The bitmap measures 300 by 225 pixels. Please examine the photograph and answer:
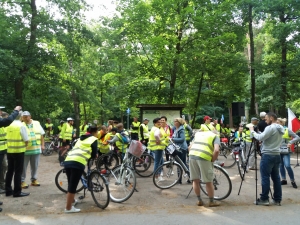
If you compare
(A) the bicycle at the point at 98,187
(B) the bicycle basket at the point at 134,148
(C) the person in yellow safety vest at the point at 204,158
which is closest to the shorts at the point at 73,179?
(A) the bicycle at the point at 98,187

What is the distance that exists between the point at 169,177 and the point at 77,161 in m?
2.88

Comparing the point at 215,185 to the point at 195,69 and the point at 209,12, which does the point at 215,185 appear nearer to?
the point at 195,69

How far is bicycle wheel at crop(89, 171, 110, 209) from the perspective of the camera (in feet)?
18.7

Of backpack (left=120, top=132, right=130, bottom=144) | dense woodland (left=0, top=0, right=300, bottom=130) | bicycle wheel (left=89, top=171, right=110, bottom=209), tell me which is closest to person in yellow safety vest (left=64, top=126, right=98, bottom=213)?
bicycle wheel (left=89, top=171, right=110, bottom=209)

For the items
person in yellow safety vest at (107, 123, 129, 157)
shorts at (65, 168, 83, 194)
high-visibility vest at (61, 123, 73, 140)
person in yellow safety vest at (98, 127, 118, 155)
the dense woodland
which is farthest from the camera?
the dense woodland

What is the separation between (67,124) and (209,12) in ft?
34.8

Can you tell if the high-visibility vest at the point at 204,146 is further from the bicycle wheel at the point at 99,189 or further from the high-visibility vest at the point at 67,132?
the high-visibility vest at the point at 67,132

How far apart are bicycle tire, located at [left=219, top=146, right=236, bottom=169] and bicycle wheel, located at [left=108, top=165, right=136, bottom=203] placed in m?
5.41

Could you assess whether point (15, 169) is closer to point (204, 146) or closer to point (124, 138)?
point (124, 138)

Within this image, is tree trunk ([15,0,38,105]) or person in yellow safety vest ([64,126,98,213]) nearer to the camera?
person in yellow safety vest ([64,126,98,213])

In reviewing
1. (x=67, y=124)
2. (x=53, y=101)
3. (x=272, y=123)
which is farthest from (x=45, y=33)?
(x=272, y=123)

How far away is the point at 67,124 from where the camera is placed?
45.0ft

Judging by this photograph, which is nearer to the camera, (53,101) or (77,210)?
(77,210)

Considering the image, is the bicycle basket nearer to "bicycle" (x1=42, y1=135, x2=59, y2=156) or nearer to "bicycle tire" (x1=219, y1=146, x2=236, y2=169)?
"bicycle tire" (x1=219, y1=146, x2=236, y2=169)
